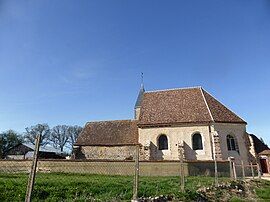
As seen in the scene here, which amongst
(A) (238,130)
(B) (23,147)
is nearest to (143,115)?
(A) (238,130)

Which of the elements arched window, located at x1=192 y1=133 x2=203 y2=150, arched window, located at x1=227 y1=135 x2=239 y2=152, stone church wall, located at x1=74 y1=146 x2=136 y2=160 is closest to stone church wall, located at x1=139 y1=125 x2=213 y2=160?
arched window, located at x1=192 y1=133 x2=203 y2=150

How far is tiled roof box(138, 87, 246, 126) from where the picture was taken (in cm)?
2905

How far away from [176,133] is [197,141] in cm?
238

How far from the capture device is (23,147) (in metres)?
39.0

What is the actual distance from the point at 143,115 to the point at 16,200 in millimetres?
24341

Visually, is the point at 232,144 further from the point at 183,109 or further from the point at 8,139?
the point at 8,139

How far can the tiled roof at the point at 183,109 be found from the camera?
95.3 feet

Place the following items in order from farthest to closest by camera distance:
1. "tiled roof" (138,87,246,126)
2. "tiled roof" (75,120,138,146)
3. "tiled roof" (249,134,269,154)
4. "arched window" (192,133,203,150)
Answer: "tiled roof" (75,120,138,146), "tiled roof" (138,87,246,126), "arched window" (192,133,203,150), "tiled roof" (249,134,269,154)

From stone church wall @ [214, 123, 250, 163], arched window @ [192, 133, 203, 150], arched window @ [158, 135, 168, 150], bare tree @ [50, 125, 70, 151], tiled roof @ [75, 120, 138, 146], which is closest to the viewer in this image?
stone church wall @ [214, 123, 250, 163]

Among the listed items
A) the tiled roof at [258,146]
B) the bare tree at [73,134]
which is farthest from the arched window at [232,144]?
the bare tree at [73,134]

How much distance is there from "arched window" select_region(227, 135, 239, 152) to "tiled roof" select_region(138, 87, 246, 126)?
72.0 inches

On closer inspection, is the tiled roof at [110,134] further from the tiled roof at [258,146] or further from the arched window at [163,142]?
the tiled roof at [258,146]

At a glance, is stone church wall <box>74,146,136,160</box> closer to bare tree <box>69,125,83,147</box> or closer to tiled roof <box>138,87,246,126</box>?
tiled roof <box>138,87,246,126</box>

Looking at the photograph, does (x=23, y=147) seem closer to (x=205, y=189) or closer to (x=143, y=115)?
(x=143, y=115)
